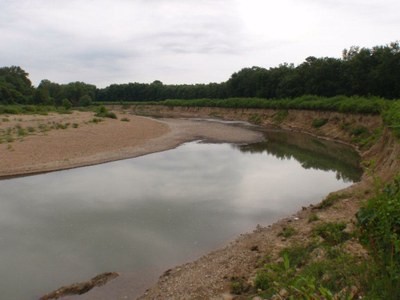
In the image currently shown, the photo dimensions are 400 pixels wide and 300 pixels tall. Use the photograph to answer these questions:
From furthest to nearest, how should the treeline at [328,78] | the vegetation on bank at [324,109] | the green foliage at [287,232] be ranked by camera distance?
the treeline at [328,78], the green foliage at [287,232], the vegetation on bank at [324,109]

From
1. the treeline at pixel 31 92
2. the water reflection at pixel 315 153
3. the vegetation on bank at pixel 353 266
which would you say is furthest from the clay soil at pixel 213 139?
the treeline at pixel 31 92

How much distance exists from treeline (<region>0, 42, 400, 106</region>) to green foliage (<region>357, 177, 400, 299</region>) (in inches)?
1771

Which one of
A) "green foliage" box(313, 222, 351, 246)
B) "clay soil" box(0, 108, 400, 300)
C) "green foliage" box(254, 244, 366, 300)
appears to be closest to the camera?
"green foliage" box(254, 244, 366, 300)

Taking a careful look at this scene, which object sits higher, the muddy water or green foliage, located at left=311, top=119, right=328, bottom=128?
green foliage, located at left=311, top=119, right=328, bottom=128

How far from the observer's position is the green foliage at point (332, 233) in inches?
337

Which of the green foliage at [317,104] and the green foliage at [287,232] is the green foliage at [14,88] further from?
the green foliage at [287,232]

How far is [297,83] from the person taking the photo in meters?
65.9

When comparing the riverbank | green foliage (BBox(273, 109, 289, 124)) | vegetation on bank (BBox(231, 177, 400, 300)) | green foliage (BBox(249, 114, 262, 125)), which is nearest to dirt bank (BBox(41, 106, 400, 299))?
vegetation on bank (BBox(231, 177, 400, 300))

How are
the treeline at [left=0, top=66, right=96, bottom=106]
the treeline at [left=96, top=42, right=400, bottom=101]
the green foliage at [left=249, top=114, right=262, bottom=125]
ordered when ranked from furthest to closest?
1. the treeline at [left=0, top=66, right=96, bottom=106]
2. the green foliage at [left=249, top=114, right=262, bottom=125]
3. the treeline at [left=96, top=42, right=400, bottom=101]

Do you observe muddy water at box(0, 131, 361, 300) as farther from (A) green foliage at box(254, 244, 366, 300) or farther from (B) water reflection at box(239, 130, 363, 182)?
(A) green foliage at box(254, 244, 366, 300)

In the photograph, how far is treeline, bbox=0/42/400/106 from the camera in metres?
46.0

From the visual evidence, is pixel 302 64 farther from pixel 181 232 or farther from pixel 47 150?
pixel 181 232

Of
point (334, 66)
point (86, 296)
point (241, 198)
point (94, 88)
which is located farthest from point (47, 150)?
point (94, 88)

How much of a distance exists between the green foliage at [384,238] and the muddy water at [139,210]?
21.9 ft
